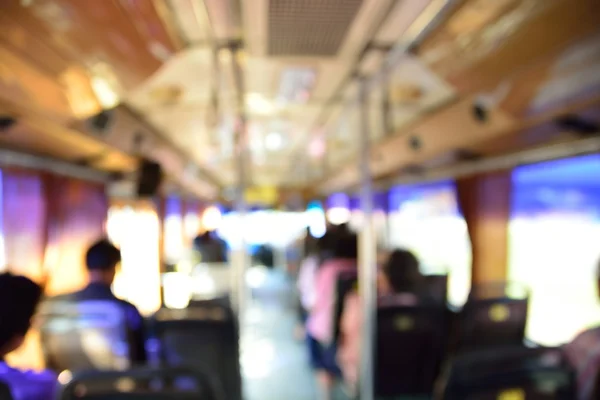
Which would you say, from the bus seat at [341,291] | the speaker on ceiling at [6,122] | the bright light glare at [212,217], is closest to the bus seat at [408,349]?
the bus seat at [341,291]

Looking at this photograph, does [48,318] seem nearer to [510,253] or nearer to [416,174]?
[510,253]

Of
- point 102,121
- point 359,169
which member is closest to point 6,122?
point 102,121

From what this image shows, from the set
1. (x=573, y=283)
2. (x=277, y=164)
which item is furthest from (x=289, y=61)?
(x=277, y=164)

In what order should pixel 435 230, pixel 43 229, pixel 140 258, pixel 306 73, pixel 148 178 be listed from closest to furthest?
pixel 306 73, pixel 43 229, pixel 148 178, pixel 435 230, pixel 140 258

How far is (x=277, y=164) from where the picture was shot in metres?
9.87

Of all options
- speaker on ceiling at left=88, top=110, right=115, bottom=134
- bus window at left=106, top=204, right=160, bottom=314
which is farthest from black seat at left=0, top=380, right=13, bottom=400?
bus window at left=106, top=204, right=160, bottom=314

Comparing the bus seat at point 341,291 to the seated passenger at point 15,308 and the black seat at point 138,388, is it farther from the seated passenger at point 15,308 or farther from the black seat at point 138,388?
the black seat at point 138,388

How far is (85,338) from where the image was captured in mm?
3000

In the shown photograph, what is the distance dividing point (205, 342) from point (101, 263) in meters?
0.85

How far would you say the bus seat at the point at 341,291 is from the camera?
14.1 feet

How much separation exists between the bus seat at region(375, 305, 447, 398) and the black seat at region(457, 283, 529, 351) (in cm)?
24

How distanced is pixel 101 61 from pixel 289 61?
3.58 feet

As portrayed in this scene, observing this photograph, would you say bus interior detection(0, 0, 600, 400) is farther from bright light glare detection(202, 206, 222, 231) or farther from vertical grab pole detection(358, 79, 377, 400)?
bright light glare detection(202, 206, 222, 231)

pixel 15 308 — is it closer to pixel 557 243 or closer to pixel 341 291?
pixel 341 291
